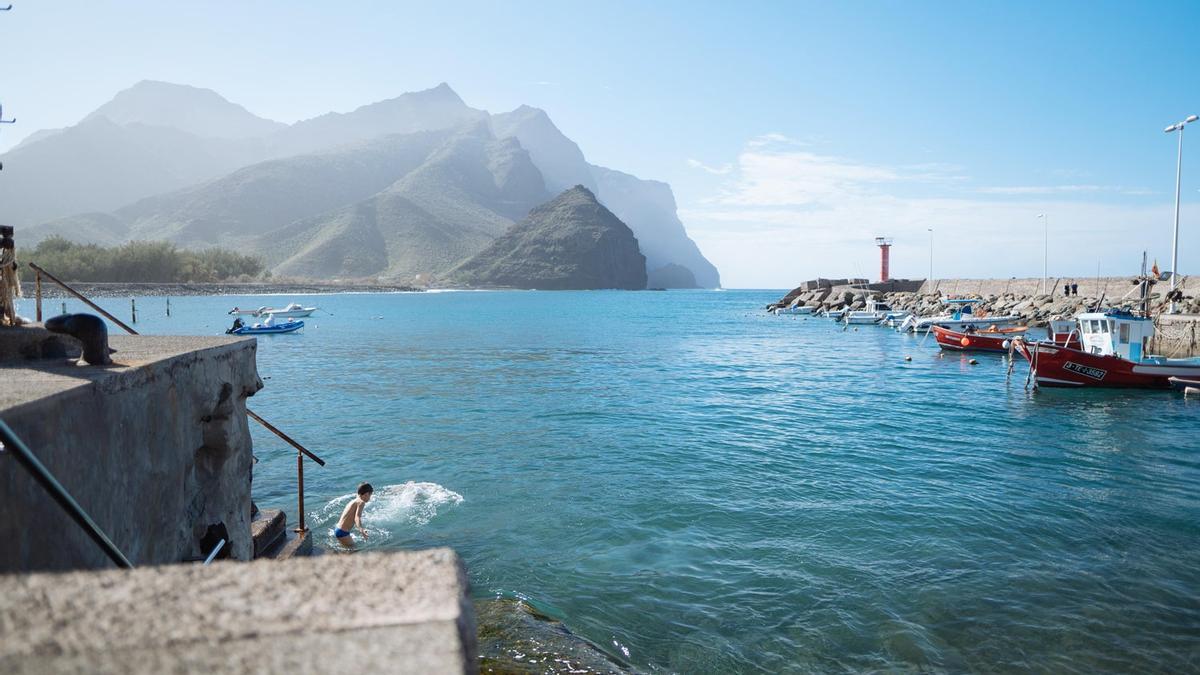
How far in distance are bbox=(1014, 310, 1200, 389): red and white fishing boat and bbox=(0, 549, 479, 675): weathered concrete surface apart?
32223mm

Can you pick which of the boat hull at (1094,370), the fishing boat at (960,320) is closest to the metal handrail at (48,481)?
the boat hull at (1094,370)

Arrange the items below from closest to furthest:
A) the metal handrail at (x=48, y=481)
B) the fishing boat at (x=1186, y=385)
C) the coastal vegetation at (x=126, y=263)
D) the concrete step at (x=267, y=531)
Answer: the metal handrail at (x=48, y=481) → the concrete step at (x=267, y=531) → the fishing boat at (x=1186, y=385) → the coastal vegetation at (x=126, y=263)

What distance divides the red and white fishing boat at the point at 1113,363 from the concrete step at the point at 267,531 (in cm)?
2919

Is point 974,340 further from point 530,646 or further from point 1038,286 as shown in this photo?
point 530,646

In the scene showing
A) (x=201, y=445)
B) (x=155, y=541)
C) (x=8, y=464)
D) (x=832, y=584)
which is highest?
(x=8, y=464)

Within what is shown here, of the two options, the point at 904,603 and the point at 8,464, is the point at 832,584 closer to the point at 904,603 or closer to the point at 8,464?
the point at 904,603

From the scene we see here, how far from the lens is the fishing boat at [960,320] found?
5044 cm

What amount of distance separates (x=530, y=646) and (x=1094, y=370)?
2965 cm

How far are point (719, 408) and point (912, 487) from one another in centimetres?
1048

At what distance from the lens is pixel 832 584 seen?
31.6 feet

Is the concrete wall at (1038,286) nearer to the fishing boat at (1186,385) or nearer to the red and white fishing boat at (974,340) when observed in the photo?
the red and white fishing boat at (974,340)

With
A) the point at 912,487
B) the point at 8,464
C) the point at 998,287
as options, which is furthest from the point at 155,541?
the point at 998,287

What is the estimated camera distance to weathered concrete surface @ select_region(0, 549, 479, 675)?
145 centimetres

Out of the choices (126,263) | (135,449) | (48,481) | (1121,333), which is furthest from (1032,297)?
(126,263)
